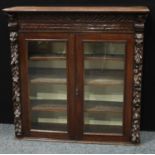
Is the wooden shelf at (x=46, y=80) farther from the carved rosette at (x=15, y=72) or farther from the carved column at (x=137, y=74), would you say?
the carved column at (x=137, y=74)

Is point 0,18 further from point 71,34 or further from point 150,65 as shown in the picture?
point 150,65

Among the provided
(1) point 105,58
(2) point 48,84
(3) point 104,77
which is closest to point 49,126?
(2) point 48,84

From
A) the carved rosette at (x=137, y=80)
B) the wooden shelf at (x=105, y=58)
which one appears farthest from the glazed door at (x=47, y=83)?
the carved rosette at (x=137, y=80)

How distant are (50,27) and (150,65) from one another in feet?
2.82

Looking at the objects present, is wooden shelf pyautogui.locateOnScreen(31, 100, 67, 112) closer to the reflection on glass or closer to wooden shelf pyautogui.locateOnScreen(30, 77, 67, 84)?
wooden shelf pyautogui.locateOnScreen(30, 77, 67, 84)

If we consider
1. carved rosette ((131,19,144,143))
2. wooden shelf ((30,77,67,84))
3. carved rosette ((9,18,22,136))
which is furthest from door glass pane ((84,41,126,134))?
carved rosette ((9,18,22,136))

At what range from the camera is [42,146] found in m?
2.48

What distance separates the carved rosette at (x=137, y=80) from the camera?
2.26 meters

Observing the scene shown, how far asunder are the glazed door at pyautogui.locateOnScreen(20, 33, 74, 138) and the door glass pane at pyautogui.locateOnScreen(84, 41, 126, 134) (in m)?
0.13

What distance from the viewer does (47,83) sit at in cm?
253

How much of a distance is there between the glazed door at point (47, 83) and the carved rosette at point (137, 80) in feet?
1.46

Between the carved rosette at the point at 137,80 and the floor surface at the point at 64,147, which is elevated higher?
the carved rosette at the point at 137,80

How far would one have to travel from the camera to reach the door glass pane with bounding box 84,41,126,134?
2.39m
